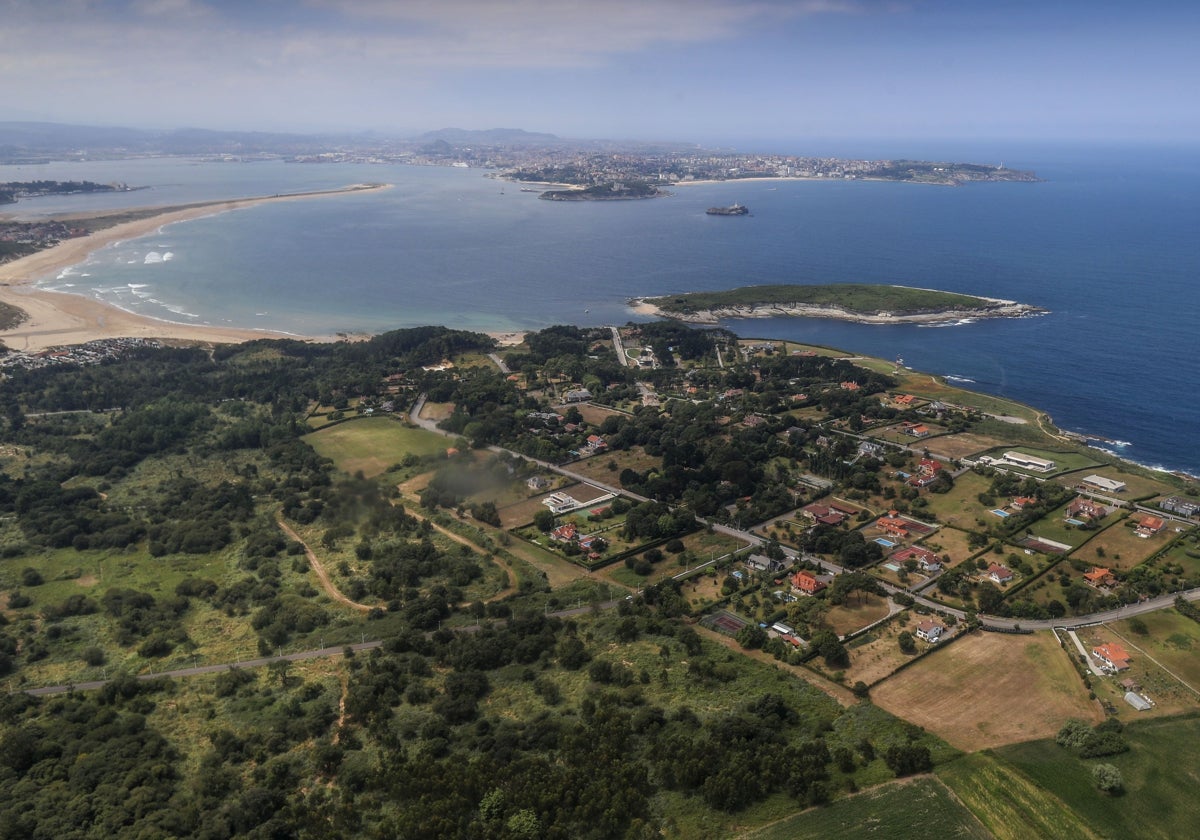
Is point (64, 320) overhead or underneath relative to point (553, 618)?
overhead

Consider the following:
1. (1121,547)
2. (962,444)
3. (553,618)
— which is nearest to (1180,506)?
(1121,547)

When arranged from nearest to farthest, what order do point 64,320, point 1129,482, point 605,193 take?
point 1129,482
point 64,320
point 605,193

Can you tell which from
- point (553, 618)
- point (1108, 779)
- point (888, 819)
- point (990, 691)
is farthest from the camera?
point (553, 618)

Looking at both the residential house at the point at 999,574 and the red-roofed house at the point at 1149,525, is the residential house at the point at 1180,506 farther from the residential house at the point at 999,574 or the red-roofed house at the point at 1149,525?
the residential house at the point at 999,574

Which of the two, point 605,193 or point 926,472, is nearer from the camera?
point 926,472

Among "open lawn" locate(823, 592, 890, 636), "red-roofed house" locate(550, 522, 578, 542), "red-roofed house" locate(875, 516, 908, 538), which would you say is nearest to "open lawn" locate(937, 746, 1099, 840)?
"open lawn" locate(823, 592, 890, 636)

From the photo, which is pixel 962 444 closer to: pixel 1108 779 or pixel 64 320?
pixel 1108 779

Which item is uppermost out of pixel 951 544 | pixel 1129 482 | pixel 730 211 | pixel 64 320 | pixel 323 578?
pixel 730 211

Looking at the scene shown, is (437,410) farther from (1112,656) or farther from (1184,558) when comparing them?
(1184,558)
